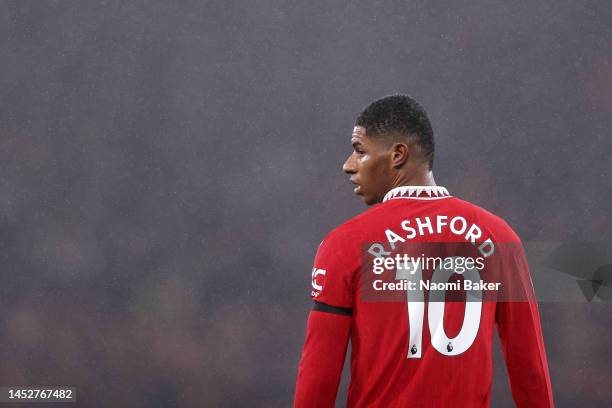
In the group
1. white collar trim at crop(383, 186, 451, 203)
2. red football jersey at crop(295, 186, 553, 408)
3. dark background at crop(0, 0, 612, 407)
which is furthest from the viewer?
dark background at crop(0, 0, 612, 407)

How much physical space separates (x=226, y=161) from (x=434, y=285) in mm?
6881

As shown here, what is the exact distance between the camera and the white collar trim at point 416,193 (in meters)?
2.07

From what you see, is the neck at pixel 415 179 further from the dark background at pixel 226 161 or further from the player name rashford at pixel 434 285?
the dark background at pixel 226 161

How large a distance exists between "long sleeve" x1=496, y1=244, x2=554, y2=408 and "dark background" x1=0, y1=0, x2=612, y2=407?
6382 mm

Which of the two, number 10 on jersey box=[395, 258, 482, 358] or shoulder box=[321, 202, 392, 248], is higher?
shoulder box=[321, 202, 392, 248]

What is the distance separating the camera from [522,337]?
6.96ft

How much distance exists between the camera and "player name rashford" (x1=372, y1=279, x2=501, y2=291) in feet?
6.36

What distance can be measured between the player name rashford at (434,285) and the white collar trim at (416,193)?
25 centimetres

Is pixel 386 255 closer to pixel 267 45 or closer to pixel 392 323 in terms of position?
pixel 392 323

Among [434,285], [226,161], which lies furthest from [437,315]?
[226,161]

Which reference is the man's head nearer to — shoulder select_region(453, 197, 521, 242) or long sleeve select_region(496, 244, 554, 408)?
shoulder select_region(453, 197, 521, 242)

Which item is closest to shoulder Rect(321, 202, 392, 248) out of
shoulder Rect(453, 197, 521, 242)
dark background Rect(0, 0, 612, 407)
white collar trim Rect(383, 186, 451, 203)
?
white collar trim Rect(383, 186, 451, 203)

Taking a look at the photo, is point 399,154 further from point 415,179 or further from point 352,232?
point 352,232

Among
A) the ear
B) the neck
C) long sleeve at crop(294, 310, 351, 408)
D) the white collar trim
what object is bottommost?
long sleeve at crop(294, 310, 351, 408)
